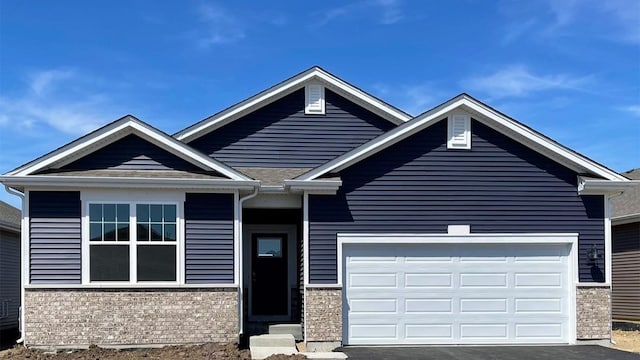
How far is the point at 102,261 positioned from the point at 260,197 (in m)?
3.41

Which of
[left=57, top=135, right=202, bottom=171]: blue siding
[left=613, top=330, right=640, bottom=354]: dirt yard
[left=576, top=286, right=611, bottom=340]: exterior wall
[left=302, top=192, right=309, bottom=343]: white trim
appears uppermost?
[left=57, top=135, right=202, bottom=171]: blue siding

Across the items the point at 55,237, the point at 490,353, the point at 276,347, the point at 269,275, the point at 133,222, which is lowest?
the point at 490,353

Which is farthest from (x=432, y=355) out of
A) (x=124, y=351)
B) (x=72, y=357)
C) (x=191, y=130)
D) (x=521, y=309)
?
(x=191, y=130)

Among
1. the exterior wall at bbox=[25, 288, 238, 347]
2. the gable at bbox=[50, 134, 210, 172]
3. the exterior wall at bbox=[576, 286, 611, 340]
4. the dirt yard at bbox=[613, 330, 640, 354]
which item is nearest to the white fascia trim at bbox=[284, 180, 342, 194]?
the gable at bbox=[50, 134, 210, 172]

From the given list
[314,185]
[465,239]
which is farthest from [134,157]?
[465,239]

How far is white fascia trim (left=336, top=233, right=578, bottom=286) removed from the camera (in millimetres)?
13570

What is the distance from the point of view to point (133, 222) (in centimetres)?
1288

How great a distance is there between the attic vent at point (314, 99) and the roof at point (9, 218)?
318 inches

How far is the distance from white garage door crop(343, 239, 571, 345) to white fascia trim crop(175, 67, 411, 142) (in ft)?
14.0

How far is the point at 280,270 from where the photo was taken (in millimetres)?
16781

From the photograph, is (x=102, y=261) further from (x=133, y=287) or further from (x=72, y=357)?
(x=72, y=357)

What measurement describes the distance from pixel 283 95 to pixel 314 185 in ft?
13.3

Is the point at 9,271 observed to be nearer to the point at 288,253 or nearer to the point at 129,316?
the point at 129,316

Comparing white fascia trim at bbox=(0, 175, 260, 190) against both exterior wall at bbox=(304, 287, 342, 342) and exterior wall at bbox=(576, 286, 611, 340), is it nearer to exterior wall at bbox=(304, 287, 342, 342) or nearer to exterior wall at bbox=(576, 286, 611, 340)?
exterior wall at bbox=(304, 287, 342, 342)
